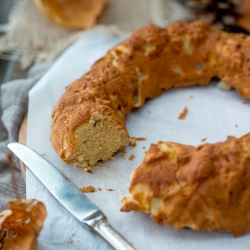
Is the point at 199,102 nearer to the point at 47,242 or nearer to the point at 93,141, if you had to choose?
the point at 93,141

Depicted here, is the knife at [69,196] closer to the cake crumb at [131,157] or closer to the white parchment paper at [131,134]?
the white parchment paper at [131,134]

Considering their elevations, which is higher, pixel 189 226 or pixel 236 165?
pixel 236 165

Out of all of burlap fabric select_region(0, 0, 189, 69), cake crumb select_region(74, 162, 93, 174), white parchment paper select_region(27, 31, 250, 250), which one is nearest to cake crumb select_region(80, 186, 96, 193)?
white parchment paper select_region(27, 31, 250, 250)

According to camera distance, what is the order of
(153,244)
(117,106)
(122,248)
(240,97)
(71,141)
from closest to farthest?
(122,248) → (153,244) → (71,141) → (117,106) → (240,97)

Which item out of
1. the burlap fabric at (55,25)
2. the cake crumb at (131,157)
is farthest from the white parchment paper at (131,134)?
the burlap fabric at (55,25)

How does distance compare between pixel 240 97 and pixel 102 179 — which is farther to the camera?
pixel 240 97

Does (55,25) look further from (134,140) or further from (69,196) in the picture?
(69,196)

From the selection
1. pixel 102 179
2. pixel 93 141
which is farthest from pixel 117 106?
pixel 102 179

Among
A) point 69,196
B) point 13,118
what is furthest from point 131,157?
point 13,118
